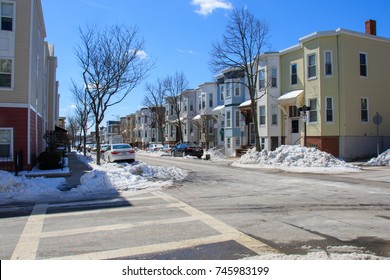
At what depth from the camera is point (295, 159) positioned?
23.0m

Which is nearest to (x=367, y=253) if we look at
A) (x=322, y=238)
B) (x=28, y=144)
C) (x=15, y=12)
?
(x=322, y=238)

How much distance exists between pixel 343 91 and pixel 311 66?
9.99 feet

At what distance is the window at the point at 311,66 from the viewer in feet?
87.8

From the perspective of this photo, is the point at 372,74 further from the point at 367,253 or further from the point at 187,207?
the point at 367,253

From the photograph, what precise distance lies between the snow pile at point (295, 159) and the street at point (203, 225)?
902 centimetres

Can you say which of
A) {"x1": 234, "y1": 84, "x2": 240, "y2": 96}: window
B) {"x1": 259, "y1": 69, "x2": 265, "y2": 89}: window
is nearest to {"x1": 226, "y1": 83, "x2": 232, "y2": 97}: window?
{"x1": 234, "y1": 84, "x2": 240, "y2": 96}: window

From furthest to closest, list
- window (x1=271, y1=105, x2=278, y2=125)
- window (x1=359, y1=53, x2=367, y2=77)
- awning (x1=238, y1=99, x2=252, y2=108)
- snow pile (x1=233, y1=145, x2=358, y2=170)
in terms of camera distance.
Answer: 1. awning (x1=238, y1=99, x2=252, y2=108)
2. window (x1=271, y1=105, x2=278, y2=125)
3. window (x1=359, y1=53, x2=367, y2=77)
4. snow pile (x1=233, y1=145, x2=358, y2=170)

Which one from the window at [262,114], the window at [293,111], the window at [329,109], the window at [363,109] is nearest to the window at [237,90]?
the window at [262,114]

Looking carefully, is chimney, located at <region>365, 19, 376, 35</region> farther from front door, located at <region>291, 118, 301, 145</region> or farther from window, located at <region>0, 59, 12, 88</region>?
window, located at <region>0, 59, 12, 88</region>

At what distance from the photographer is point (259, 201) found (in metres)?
10.3

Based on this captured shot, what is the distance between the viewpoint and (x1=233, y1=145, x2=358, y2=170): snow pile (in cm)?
2108

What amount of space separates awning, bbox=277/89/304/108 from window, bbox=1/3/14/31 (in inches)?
764

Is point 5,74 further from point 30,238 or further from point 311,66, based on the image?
point 311,66

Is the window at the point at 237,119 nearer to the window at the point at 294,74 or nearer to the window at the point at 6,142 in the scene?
the window at the point at 294,74
